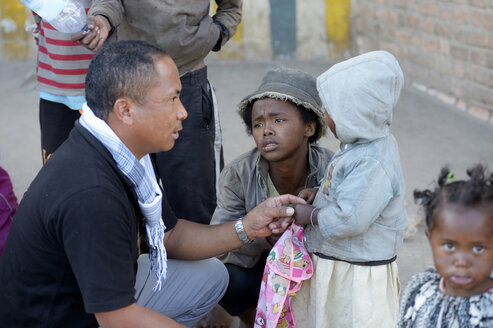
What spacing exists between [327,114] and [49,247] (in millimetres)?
1157

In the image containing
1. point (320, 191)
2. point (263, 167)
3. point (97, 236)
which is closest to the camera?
point (97, 236)

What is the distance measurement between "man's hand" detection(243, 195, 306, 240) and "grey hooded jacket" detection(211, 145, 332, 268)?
0.30 m

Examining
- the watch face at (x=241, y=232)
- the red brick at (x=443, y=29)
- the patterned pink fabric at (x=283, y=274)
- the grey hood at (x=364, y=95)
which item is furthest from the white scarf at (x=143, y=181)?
the red brick at (x=443, y=29)

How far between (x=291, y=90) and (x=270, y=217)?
62 cm

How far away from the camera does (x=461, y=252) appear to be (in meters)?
1.90

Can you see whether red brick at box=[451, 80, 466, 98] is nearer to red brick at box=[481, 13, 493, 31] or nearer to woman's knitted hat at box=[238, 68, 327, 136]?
red brick at box=[481, 13, 493, 31]

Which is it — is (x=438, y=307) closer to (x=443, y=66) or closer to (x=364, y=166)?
(x=364, y=166)

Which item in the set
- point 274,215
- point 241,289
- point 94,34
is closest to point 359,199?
point 274,215

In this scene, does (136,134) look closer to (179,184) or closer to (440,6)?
(179,184)

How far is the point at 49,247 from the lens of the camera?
234 cm

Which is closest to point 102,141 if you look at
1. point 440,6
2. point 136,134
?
point 136,134

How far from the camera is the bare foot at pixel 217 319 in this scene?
3.45m

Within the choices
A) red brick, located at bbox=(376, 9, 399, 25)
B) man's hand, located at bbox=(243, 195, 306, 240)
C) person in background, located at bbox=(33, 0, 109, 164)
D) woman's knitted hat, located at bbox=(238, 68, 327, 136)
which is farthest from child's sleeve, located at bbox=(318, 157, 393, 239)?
red brick, located at bbox=(376, 9, 399, 25)

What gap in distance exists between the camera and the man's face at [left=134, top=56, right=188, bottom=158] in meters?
2.44
